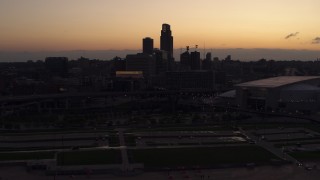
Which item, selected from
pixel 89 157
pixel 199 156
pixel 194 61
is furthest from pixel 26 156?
pixel 194 61

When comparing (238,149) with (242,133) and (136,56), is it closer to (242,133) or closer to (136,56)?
(242,133)

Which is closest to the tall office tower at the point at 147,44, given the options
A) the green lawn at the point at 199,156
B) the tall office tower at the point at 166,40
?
the tall office tower at the point at 166,40

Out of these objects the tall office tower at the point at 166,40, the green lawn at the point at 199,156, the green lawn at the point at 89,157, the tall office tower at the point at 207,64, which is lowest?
the green lawn at the point at 199,156

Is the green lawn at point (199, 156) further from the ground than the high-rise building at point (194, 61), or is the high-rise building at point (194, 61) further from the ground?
the high-rise building at point (194, 61)

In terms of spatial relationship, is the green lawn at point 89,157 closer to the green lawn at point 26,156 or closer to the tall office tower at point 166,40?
the green lawn at point 26,156

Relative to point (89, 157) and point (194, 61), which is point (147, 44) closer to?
point (194, 61)

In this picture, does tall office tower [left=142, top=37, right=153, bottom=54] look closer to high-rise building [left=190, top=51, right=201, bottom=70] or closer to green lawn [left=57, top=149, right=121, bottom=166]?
high-rise building [left=190, top=51, right=201, bottom=70]

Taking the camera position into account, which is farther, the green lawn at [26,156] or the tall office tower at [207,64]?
the tall office tower at [207,64]
